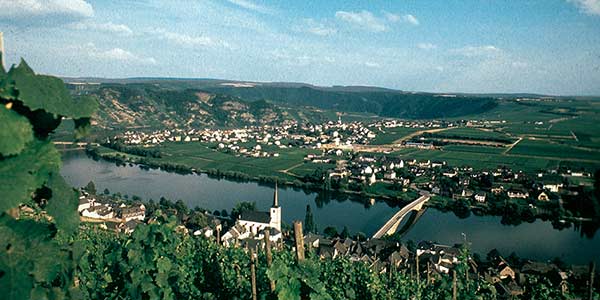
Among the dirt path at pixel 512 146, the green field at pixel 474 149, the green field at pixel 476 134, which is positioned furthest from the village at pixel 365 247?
the green field at pixel 476 134

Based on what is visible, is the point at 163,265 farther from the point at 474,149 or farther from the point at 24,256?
the point at 474,149

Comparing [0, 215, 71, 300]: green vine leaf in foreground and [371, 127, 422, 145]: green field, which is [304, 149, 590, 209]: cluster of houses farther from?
[0, 215, 71, 300]: green vine leaf in foreground

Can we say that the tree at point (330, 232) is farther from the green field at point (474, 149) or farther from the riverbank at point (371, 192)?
the green field at point (474, 149)

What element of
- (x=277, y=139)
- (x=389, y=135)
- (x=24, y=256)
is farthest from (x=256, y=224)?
(x=389, y=135)

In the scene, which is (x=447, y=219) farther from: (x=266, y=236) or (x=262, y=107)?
Answer: (x=262, y=107)

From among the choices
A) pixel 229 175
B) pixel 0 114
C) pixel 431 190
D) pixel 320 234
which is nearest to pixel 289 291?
pixel 0 114

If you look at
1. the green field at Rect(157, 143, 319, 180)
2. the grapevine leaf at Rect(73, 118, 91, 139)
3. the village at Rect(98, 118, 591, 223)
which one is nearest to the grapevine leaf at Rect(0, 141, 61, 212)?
the grapevine leaf at Rect(73, 118, 91, 139)
